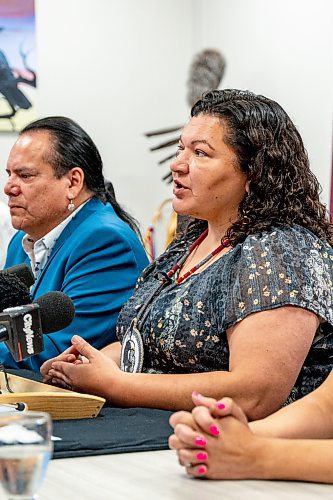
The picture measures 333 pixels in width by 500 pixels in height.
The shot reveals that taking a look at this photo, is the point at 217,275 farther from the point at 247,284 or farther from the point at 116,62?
the point at 116,62

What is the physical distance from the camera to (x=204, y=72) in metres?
4.45

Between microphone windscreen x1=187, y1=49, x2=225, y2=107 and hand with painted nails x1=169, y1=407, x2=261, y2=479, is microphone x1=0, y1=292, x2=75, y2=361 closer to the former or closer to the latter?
hand with painted nails x1=169, y1=407, x2=261, y2=479

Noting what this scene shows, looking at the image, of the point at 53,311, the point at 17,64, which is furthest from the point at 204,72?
the point at 53,311

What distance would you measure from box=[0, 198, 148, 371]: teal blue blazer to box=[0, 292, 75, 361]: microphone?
28.1 inches

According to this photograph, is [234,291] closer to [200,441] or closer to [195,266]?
[195,266]

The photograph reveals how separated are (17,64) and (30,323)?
276cm

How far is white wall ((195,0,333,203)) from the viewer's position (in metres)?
3.77

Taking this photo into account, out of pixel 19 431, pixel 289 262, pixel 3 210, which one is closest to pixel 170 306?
pixel 289 262

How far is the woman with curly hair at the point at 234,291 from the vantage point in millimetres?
1851

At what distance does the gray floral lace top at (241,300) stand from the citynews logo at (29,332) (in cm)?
45

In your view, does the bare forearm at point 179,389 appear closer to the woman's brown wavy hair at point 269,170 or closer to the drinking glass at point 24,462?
the woman's brown wavy hair at point 269,170

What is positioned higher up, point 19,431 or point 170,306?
point 19,431

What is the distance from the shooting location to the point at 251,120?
2.12 metres

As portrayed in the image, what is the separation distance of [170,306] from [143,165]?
2538 millimetres
